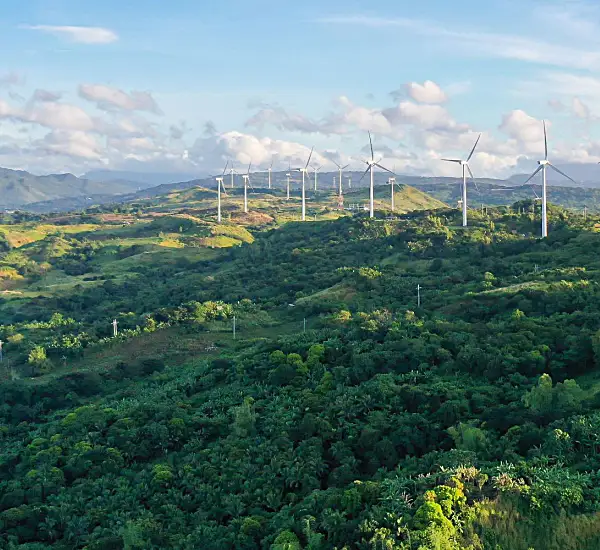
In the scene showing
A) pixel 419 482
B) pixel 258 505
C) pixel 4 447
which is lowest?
pixel 4 447

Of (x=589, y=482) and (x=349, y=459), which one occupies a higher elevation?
(x=589, y=482)

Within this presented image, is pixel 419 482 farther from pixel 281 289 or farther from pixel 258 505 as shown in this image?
pixel 281 289

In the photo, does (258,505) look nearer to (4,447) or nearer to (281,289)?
(4,447)

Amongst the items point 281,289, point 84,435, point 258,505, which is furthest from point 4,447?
point 281,289

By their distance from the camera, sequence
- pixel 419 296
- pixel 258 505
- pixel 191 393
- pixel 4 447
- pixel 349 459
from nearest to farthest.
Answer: pixel 258 505, pixel 349 459, pixel 4 447, pixel 191 393, pixel 419 296

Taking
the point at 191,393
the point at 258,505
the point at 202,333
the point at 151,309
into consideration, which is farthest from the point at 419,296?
the point at 258,505

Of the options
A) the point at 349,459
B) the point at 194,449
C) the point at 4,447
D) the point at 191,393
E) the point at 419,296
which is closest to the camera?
the point at 349,459

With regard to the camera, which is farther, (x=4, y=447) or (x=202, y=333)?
(x=202, y=333)
